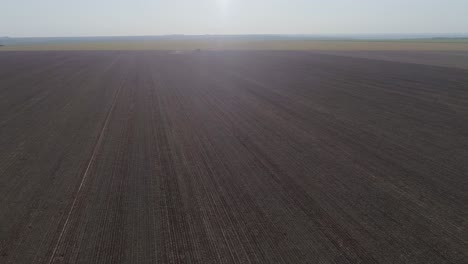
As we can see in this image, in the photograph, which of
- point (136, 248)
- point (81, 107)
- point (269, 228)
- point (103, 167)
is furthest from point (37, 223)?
point (81, 107)

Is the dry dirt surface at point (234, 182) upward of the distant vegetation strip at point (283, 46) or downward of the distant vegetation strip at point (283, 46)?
upward

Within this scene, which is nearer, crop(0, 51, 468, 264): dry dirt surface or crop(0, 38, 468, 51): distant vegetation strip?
crop(0, 51, 468, 264): dry dirt surface

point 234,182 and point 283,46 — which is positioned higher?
point 234,182

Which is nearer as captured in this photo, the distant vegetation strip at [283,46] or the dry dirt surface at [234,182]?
the dry dirt surface at [234,182]

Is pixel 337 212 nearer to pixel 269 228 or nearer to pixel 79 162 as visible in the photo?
pixel 269 228

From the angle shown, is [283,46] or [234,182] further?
[283,46]

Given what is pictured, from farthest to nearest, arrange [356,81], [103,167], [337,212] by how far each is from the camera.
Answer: [356,81], [103,167], [337,212]

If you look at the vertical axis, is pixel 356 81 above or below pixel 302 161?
below

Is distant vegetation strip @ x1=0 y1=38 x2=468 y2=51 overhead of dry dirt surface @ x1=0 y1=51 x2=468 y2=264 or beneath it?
beneath
